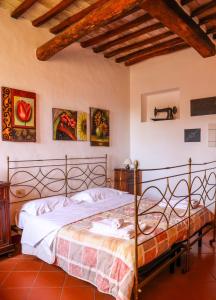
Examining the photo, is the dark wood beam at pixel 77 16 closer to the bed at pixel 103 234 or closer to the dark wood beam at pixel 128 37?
the dark wood beam at pixel 128 37

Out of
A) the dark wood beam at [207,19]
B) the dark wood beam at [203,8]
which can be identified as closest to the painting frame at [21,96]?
the dark wood beam at [203,8]

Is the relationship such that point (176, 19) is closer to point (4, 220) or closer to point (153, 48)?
point (153, 48)

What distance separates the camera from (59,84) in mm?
3543

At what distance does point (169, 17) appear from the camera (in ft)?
8.00

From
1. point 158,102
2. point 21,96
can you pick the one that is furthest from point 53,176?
point 158,102

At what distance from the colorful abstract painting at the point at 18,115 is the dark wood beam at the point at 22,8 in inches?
36.1

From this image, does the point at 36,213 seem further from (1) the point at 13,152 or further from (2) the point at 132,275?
(2) the point at 132,275

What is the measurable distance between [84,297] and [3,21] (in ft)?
10.3

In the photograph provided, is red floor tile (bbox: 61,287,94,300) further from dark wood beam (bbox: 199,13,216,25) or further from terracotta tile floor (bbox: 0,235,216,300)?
dark wood beam (bbox: 199,13,216,25)

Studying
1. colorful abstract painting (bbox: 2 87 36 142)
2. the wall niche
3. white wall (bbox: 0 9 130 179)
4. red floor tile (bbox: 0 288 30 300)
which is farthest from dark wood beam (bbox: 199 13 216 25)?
red floor tile (bbox: 0 288 30 300)

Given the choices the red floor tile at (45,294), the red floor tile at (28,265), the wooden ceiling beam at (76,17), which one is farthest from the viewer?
the wooden ceiling beam at (76,17)

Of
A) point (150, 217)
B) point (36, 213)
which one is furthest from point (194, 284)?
point (36, 213)

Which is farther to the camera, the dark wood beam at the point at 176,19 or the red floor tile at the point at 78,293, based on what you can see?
the dark wood beam at the point at 176,19

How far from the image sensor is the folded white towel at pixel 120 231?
1944mm
